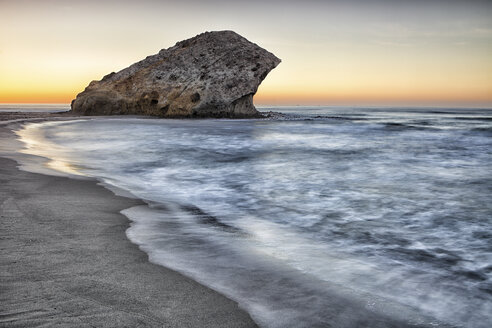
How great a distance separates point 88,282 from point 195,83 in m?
24.6

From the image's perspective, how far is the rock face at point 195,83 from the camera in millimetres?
25781

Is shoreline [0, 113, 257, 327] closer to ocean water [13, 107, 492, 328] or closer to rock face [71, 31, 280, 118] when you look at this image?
ocean water [13, 107, 492, 328]

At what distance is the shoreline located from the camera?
1.82 meters

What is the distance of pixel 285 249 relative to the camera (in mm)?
3324

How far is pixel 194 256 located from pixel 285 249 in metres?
0.81

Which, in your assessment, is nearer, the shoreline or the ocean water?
the shoreline

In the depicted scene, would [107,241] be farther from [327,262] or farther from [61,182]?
[61,182]

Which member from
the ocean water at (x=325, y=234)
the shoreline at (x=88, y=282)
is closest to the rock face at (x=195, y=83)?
the ocean water at (x=325, y=234)

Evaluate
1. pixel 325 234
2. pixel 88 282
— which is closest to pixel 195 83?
pixel 325 234

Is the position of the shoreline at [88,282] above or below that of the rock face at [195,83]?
below

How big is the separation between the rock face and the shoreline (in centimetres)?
2271

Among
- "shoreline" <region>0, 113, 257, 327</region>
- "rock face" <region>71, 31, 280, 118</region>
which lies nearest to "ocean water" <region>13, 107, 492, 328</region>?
"shoreline" <region>0, 113, 257, 327</region>

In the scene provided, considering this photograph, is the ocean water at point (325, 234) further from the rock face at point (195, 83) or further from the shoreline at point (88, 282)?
the rock face at point (195, 83)

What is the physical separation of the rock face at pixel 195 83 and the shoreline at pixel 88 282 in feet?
74.5
